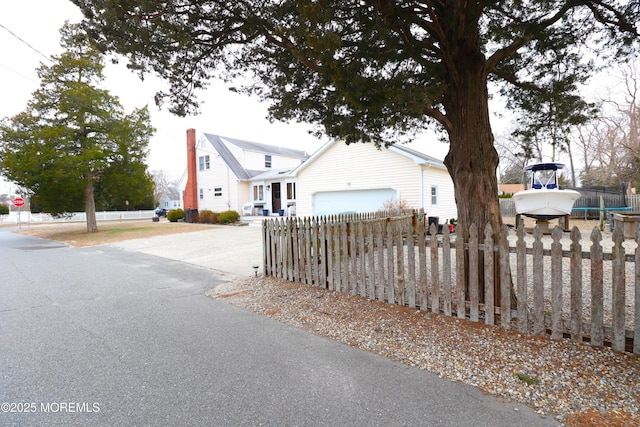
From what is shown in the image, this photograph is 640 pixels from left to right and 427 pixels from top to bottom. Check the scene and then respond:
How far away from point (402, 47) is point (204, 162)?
1039 inches

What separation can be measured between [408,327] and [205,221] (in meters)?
23.1

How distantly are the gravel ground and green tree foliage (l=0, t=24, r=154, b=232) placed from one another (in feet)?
57.9

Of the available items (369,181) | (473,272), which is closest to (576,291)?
(473,272)

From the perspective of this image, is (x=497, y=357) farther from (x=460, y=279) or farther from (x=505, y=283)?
(x=460, y=279)

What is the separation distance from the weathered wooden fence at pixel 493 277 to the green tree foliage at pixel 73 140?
16496 millimetres

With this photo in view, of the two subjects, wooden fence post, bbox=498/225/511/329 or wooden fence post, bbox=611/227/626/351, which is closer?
wooden fence post, bbox=611/227/626/351

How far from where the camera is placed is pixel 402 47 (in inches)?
164

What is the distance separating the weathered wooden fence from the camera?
2992 millimetres

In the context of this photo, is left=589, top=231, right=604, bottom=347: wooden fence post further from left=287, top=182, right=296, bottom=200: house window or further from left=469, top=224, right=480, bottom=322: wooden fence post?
left=287, top=182, right=296, bottom=200: house window

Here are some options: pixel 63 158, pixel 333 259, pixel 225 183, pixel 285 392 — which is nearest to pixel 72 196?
pixel 63 158

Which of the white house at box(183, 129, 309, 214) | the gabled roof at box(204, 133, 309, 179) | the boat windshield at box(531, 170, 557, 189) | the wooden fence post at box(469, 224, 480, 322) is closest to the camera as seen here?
the wooden fence post at box(469, 224, 480, 322)

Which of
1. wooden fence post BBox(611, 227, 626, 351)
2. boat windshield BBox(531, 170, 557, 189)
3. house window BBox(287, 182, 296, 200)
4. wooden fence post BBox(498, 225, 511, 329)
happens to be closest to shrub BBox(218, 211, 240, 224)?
house window BBox(287, 182, 296, 200)

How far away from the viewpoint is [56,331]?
155 inches

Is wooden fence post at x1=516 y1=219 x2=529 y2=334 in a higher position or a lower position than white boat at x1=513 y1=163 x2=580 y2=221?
lower
